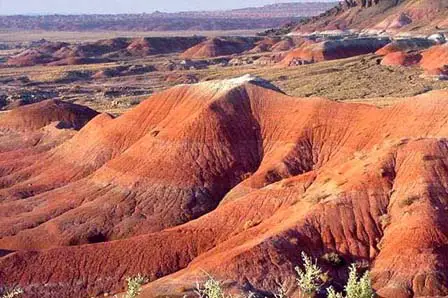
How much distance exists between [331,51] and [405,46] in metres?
13.6

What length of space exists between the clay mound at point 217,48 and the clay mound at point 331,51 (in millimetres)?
38334

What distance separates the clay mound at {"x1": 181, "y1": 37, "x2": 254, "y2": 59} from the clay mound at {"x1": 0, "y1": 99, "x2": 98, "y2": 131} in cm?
10145

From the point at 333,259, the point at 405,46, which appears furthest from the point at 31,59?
the point at 333,259

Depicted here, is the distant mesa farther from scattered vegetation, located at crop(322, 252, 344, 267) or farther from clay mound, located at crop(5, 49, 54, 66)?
scattered vegetation, located at crop(322, 252, 344, 267)

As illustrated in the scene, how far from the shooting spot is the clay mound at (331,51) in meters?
134

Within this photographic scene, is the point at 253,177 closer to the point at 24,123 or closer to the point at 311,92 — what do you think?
the point at 24,123

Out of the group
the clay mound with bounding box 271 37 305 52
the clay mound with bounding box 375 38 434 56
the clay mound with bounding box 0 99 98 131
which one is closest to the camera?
the clay mound with bounding box 0 99 98 131

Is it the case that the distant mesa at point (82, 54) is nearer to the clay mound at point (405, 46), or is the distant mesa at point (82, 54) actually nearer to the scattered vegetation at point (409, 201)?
the clay mound at point (405, 46)

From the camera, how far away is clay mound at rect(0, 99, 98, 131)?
236ft

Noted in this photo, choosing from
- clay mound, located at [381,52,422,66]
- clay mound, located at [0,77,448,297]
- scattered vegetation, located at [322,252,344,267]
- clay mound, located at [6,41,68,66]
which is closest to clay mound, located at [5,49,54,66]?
clay mound, located at [6,41,68,66]

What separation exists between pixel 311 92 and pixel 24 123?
119 feet

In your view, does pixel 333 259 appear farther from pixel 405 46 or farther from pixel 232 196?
pixel 405 46

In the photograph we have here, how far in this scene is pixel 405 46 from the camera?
128125 mm

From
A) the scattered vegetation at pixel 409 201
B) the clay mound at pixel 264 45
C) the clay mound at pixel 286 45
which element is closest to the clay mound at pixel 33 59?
the clay mound at pixel 264 45
